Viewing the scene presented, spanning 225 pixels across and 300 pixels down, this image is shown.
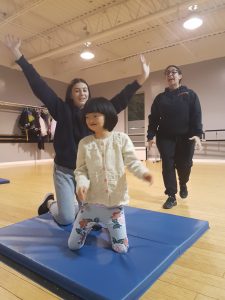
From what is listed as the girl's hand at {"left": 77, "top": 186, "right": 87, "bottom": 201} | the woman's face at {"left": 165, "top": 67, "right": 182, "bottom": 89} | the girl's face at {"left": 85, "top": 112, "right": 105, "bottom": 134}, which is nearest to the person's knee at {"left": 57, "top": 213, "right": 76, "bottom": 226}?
the girl's hand at {"left": 77, "top": 186, "right": 87, "bottom": 201}

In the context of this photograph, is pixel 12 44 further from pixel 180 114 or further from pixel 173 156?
pixel 173 156

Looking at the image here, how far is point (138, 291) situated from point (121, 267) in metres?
0.16

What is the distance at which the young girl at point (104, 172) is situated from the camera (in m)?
1.35

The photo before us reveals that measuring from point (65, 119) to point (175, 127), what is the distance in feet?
3.95

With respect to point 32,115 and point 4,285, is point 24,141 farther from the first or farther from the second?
point 4,285

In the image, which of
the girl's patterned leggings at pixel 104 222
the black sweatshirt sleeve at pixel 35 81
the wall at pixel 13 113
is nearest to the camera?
the girl's patterned leggings at pixel 104 222

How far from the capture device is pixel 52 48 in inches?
288

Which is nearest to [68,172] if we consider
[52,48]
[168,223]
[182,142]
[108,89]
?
[168,223]

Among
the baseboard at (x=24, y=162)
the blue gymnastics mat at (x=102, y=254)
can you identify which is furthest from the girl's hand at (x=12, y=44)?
the baseboard at (x=24, y=162)

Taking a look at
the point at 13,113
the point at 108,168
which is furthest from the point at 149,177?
the point at 13,113

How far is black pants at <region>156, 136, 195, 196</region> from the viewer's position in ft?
8.41

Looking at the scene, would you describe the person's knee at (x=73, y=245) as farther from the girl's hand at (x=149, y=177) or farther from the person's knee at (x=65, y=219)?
the girl's hand at (x=149, y=177)

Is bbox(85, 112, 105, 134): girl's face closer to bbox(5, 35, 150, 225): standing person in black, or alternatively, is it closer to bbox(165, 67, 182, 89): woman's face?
bbox(5, 35, 150, 225): standing person in black

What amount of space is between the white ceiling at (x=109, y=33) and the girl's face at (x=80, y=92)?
3724mm
